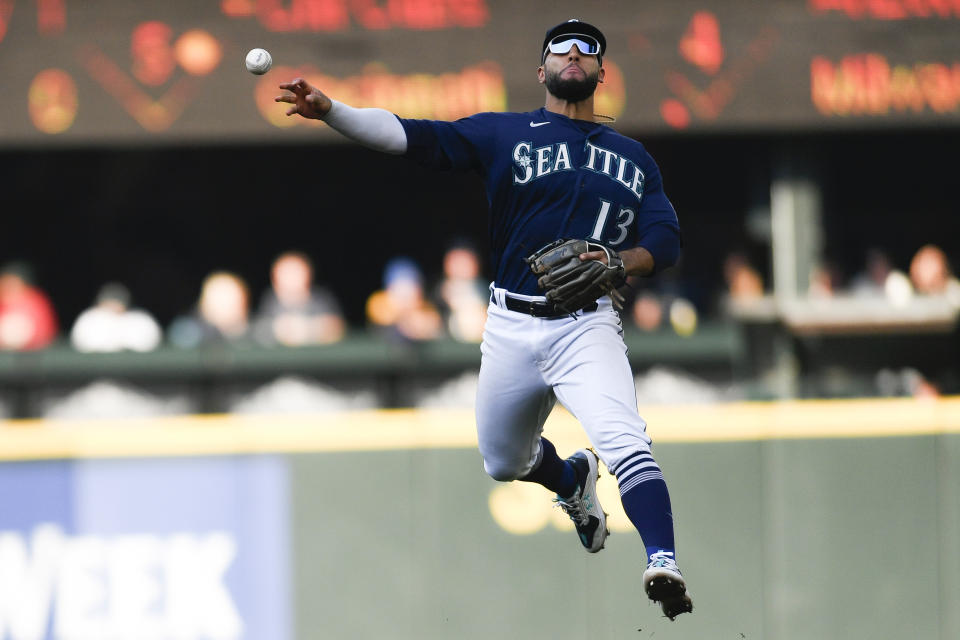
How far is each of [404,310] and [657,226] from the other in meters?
4.34

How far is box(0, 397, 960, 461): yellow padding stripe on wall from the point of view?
6.91 m

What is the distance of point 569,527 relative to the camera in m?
6.95

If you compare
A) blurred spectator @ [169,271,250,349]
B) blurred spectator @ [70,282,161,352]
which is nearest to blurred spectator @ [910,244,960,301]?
blurred spectator @ [169,271,250,349]

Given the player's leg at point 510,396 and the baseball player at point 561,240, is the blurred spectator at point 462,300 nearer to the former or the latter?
the player's leg at point 510,396

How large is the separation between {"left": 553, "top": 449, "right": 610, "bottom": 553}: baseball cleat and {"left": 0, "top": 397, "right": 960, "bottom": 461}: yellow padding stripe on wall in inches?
56.1

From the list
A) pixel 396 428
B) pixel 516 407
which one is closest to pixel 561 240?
pixel 516 407

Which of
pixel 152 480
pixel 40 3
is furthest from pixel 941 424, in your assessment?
pixel 40 3

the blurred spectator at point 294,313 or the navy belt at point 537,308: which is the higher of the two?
the blurred spectator at point 294,313

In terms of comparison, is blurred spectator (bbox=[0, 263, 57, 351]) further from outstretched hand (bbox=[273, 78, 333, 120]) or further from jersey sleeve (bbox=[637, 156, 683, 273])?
jersey sleeve (bbox=[637, 156, 683, 273])

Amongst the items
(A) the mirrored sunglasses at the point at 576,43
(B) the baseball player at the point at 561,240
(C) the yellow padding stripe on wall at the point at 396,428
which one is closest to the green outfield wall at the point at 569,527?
(C) the yellow padding stripe on wall at the point at 396,428

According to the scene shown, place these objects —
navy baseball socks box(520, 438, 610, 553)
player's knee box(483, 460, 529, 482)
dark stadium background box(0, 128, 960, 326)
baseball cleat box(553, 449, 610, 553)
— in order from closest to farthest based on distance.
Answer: player's knee box(483, 460, 529, 482) < navy baseball socks box(520, 438, 610, 553) < baseball cleat box(553, 449, 610, 553) < dark stadium background box(0, 128, 960, 326)

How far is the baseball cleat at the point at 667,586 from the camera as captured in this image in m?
4.33

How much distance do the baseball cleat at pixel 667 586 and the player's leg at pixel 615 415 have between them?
0.8 inches

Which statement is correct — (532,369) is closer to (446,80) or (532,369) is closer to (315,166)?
(446,80)
